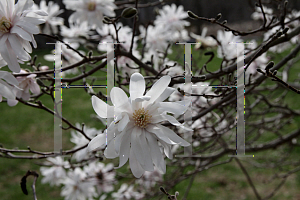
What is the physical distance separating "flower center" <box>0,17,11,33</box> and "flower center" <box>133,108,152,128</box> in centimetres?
32

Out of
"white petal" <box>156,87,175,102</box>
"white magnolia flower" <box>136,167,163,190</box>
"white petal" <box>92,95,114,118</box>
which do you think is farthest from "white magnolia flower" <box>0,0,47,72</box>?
"white magnolia flower" <box>136,167,163,190</box>

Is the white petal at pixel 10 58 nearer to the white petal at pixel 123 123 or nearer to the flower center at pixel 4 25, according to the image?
the flower center at pixel 4 25

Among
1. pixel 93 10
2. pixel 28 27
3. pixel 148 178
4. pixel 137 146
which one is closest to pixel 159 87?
pixel 137 146

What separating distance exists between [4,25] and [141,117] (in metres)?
0.34

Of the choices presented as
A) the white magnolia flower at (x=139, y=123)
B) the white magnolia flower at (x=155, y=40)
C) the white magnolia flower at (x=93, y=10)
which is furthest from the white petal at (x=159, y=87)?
the white magnolia flower at (x=155, y=40)

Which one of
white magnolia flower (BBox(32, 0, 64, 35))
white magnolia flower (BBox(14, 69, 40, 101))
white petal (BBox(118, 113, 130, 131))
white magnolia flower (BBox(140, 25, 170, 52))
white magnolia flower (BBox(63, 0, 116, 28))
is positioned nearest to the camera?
white petal (BBox(118, 113, 130, 131))

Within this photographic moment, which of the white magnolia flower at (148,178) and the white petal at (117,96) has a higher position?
the white petal at (117,96)

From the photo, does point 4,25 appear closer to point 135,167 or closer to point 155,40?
point 135,167

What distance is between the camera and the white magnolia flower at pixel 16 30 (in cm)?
57

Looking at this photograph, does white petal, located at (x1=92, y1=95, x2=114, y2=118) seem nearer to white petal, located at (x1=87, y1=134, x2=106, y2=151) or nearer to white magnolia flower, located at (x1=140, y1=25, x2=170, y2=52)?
white petal, located at (x1=87, y1=134, x2=106, y2=151)

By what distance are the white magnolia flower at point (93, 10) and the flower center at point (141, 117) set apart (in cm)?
62

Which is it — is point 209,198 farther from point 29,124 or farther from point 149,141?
point 29,124

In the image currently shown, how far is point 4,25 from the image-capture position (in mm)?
595

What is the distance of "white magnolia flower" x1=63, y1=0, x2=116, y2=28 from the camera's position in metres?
1.11
